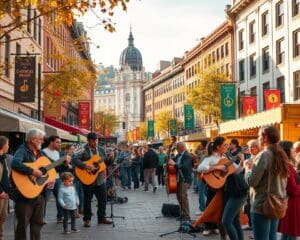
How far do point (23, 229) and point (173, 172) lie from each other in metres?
4.48

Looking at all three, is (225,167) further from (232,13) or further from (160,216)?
(232,13)

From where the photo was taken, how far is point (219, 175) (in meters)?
8.58

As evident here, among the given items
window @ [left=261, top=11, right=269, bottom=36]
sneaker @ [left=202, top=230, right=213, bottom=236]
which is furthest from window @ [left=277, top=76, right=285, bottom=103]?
sneaker @ [left=202, top=230, right=213, bottom=236]

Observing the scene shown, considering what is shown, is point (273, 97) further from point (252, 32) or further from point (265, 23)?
point (252, 32)

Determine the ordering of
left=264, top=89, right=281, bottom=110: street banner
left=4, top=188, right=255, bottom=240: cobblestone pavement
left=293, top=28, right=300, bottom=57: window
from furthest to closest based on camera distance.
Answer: left=293, top=28, right=300, bottom=57: window, left=264, top=89, right=281, bottom=110: street banner, left=4, top=188, right=255, bottom=240: cobblestone pavement

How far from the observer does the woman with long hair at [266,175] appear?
659cm

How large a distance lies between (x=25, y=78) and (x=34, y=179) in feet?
51.8

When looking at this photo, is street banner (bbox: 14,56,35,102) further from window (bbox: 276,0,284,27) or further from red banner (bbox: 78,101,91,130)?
window (bbox: 276,0,284,27)


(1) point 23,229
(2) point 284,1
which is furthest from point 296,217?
(2) point 284,1

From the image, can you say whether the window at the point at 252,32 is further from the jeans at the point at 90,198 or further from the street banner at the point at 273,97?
the jeans at the point at 90,198

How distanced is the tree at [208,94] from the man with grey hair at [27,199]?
131ft

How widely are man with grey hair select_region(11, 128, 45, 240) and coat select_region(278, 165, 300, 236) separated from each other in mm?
3499

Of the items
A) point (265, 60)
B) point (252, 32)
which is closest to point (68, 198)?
point (265, 60)

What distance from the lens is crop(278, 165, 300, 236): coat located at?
748 centimetres
